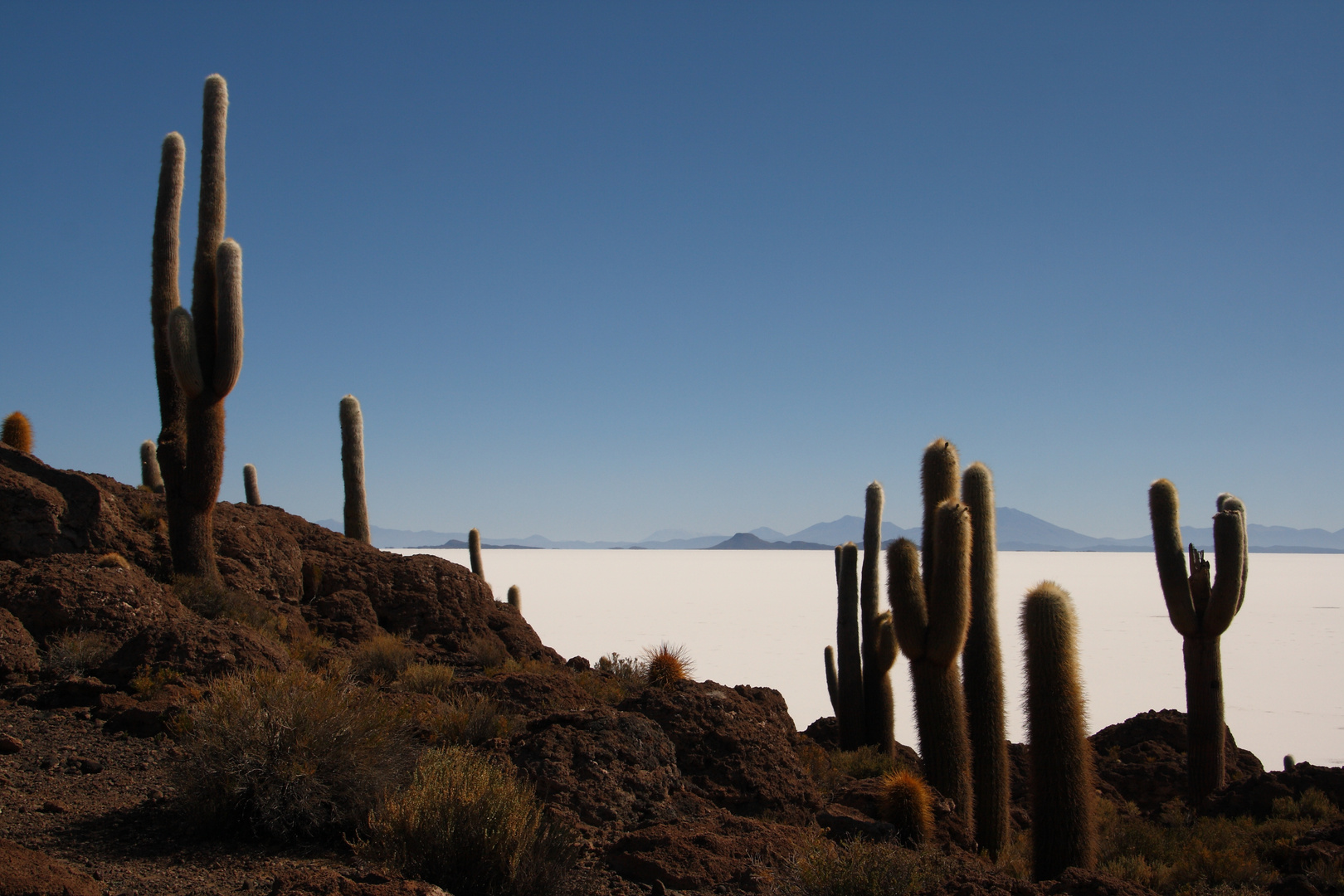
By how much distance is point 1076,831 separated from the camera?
795 centimetres

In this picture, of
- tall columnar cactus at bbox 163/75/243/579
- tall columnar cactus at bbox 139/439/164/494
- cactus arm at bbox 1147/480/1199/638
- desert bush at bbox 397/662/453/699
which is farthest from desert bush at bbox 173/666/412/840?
tall columnar cactus at bbox 139/439/164/494

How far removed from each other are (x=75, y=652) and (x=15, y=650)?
1.78ft

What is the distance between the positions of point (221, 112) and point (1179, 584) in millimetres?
16092

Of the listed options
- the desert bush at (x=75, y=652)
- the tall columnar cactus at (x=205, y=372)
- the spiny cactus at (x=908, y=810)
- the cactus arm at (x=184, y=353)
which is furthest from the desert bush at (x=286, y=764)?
the cactus arm at (x=184, y=353)

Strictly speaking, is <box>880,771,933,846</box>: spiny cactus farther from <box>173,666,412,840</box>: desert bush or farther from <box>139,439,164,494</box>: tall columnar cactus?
<box>139,439,164,494</box>: tall columnar cactus

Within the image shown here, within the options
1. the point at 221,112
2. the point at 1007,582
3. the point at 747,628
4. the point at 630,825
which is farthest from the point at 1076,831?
the point at 1007,582

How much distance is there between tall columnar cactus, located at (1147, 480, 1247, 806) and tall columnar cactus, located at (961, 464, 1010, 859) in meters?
3.84

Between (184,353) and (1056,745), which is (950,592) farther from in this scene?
(184,353)

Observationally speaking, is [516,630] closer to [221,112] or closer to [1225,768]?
[221,112]

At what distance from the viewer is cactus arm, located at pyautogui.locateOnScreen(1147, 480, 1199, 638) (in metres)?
12.9

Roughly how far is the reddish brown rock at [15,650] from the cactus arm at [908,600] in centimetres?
877

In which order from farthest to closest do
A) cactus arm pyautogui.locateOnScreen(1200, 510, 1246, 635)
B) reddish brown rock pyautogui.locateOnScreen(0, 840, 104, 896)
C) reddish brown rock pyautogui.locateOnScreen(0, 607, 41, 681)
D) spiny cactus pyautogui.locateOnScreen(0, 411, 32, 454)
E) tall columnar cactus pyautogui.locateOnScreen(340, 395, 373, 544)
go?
tall columnar cactus pyautogui.locateOnScreen(340, 395, 373, 544) < spiny cactus pyautogui.locateOnScreen(0, 411, 32, 454) < cactus arm pyautogui.locateOnScreen(1200, 510, 1246, 635) < reddish brown rock pyautogui.locateOnScreen(0, 607, 41, 681) < reddish brown rock pyautogui.locateOnScreen(0, 840, 104, 896)

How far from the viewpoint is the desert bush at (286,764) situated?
5.65 metres

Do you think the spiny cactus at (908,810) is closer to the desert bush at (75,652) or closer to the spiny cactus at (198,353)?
the desert bush at (75,652)
